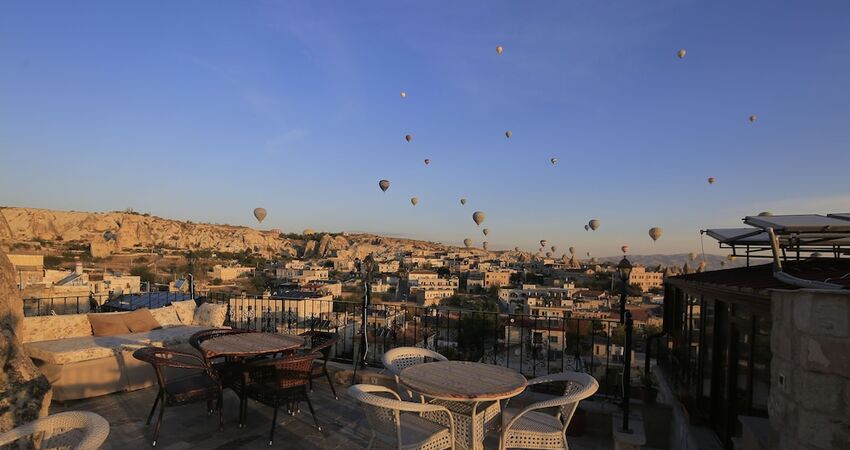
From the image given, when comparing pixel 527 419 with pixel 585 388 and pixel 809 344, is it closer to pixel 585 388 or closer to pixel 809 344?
pixel 585 388

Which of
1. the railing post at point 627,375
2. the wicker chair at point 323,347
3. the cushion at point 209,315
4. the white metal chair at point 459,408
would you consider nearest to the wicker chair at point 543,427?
the white metal chair at point 459,408

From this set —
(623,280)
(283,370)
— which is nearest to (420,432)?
(283,370)

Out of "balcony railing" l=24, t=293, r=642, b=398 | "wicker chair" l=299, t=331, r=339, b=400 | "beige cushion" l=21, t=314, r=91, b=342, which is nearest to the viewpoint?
"wicker chair" l=299, t=331, r=339, b=400

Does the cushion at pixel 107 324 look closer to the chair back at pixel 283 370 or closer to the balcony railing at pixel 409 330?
the balcony railing at pixel 409 330

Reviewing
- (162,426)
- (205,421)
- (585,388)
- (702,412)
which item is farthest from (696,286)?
(162,426)

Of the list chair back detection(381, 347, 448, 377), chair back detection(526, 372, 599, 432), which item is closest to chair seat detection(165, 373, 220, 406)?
chair back detection(381, 347, 448, 377)

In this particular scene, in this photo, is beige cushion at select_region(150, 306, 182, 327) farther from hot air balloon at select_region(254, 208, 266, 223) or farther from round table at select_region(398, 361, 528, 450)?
hot air balloon at select_region(254, 208, 266, 223)
